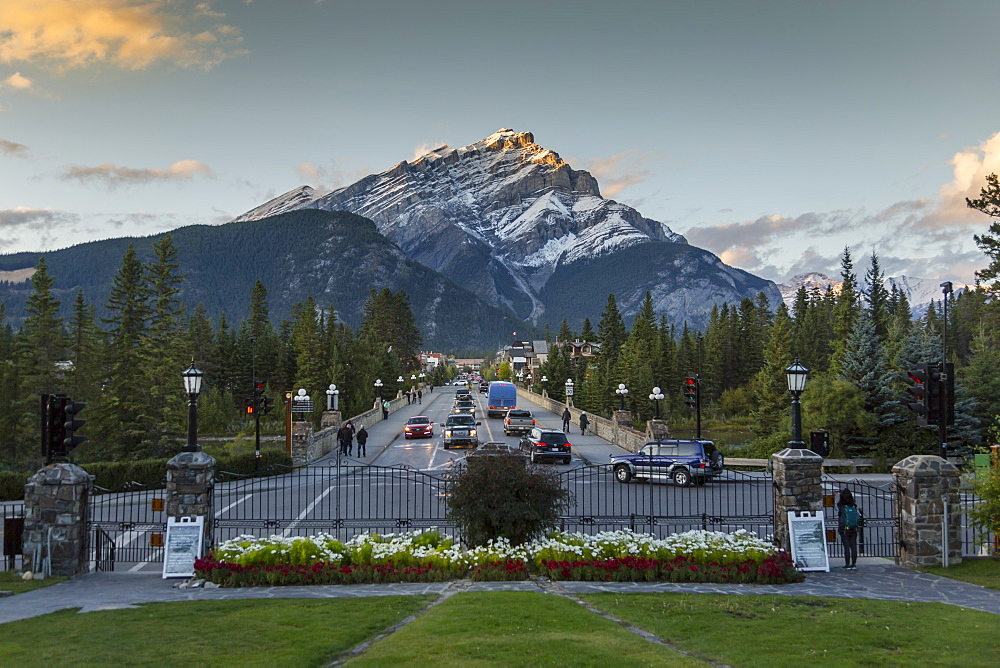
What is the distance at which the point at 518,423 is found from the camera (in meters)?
49.0

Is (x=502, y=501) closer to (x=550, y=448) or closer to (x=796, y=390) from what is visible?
(x=796, y=390)

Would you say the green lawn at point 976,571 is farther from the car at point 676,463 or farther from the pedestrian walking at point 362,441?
the pedestrian walking at point 362,441

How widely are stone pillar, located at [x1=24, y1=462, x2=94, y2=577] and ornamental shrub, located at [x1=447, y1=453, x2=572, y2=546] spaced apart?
685cm

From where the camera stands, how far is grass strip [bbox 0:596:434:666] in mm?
7941

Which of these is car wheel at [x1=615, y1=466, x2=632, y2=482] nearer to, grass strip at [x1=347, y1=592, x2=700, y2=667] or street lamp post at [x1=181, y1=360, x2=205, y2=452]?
street lamp post at [x1=181, y1=360, x2=205, y2=452]

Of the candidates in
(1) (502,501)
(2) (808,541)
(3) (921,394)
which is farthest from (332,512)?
(3) (921,394)

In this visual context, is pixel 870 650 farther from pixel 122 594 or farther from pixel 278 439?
pixel 278 439

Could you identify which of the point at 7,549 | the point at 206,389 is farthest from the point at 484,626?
the point at 206,389

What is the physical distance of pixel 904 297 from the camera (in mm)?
111750

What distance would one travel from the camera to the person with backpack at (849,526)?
1373 centimetres

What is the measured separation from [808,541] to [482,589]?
6311 millimetres

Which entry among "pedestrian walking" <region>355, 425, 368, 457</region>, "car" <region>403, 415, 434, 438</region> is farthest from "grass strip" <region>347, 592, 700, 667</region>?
"car" <region>403, 415, 434, 438</region>

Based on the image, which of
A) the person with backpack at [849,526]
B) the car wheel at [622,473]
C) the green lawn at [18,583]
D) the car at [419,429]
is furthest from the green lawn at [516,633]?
the car at [419,429]

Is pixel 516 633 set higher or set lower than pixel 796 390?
lower
